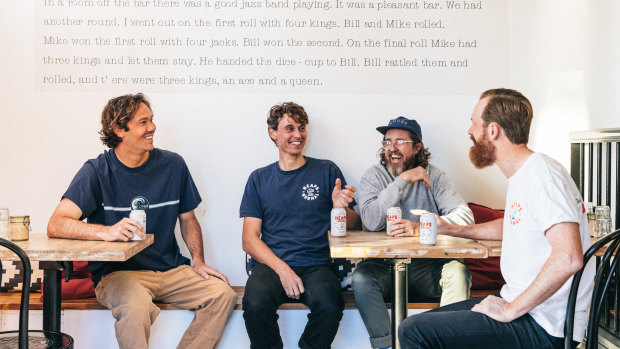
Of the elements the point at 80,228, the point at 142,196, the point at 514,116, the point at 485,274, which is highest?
the point at 514,116

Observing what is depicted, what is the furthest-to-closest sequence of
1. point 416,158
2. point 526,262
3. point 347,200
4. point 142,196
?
point 416,158 → point 142,196 → point 347,200 → point 526,262

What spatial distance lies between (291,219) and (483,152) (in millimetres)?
1340

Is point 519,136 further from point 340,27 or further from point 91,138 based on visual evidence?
point 91,138

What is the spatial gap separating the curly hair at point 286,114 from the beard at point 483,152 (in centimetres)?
132

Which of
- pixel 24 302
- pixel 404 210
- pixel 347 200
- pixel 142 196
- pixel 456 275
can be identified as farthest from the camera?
pixel 404 210

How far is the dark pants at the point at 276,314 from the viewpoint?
2.77 metres

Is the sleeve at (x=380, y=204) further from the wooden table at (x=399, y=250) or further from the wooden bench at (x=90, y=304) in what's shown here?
the wooden bench at (x=90, y=304)

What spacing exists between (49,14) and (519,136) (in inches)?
109

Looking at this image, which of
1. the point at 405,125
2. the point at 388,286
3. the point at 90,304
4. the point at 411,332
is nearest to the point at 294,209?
the point at 388,286

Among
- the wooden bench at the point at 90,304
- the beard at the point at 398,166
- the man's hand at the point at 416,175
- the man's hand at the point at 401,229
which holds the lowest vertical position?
the wooden bench at the point at 90,304

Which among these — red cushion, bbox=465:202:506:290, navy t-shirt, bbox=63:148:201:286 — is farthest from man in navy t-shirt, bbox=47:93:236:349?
red cushion, bbox=465:202:506:290

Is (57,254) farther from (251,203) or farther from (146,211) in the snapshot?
(251,203)

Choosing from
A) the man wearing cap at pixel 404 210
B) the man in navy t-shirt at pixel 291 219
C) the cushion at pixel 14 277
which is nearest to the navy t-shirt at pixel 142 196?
the man in navy t-shirt at pixel 291 219

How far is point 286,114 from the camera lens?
3287mm
